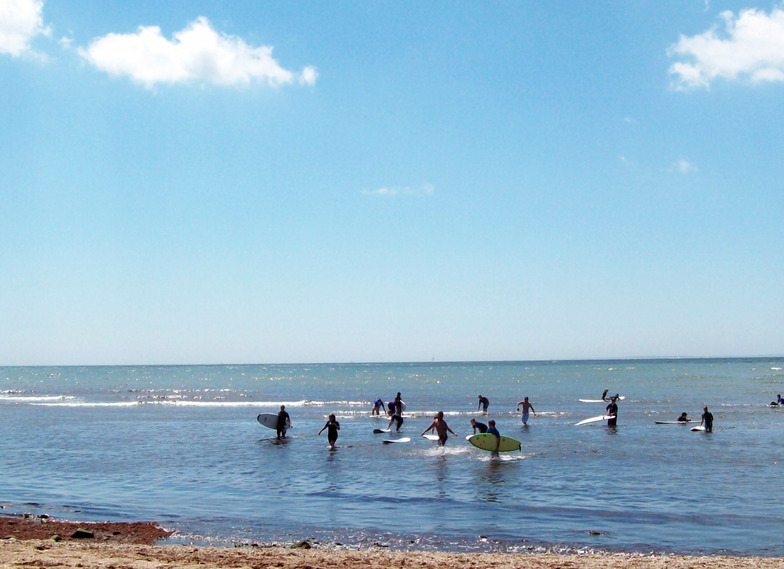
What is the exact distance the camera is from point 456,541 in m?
12.8

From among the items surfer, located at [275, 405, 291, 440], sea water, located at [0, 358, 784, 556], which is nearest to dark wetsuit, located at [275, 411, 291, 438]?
surfer, located at [275, 405, 291, 440]

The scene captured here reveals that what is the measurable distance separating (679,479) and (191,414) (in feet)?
105

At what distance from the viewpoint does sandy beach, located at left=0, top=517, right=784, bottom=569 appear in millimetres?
10453

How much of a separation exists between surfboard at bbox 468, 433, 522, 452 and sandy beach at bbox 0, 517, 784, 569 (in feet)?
38.6

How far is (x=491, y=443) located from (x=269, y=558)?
13465 mm

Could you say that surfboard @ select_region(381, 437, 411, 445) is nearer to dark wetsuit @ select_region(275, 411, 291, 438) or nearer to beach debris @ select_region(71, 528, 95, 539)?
dark wetsuit @ select_region(275, 411, 291, 438)

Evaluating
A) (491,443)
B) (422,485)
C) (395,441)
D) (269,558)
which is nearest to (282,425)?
(395,441)

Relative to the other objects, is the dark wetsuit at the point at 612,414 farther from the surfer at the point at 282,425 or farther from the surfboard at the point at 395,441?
the surfer at the point at 282,425

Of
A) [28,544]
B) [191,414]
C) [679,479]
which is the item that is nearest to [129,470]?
[28,544]

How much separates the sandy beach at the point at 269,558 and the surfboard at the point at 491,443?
11766mm

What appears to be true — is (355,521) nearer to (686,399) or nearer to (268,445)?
(268,445)

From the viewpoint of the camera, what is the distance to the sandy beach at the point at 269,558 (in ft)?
34.3

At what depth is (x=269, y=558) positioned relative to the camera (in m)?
11.1

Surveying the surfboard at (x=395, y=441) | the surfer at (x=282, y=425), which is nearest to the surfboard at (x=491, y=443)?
the surfboard at (x=395, y=441)
